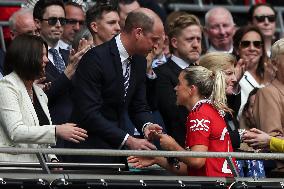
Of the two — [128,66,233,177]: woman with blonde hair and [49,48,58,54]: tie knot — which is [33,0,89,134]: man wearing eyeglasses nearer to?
[49,48,58,54]: tie knot

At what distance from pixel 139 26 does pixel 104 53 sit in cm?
39

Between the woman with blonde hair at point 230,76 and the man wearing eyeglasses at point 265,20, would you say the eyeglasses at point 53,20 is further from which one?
the man wearing eyeglasses at point 265,20

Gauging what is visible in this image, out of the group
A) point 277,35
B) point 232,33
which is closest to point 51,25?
point 232,33

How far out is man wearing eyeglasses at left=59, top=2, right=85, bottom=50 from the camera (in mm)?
11859

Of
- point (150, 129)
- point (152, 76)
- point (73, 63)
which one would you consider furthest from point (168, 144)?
point (73, 63)

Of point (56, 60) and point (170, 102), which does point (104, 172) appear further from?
point (56, 60)

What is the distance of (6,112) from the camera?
326 inches

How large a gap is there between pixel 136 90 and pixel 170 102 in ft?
1.68

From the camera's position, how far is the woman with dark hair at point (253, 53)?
11.8 metres

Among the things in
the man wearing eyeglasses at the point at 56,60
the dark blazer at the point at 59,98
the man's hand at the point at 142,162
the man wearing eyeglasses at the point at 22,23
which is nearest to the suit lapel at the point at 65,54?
the man wearing eyeglasses at the point at 56,60

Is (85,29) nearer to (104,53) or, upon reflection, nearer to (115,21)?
(115,21)

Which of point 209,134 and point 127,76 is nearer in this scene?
point 209,134

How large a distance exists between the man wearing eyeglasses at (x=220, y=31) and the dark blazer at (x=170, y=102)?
2349 millimetres

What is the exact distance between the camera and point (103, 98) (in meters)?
9.27
